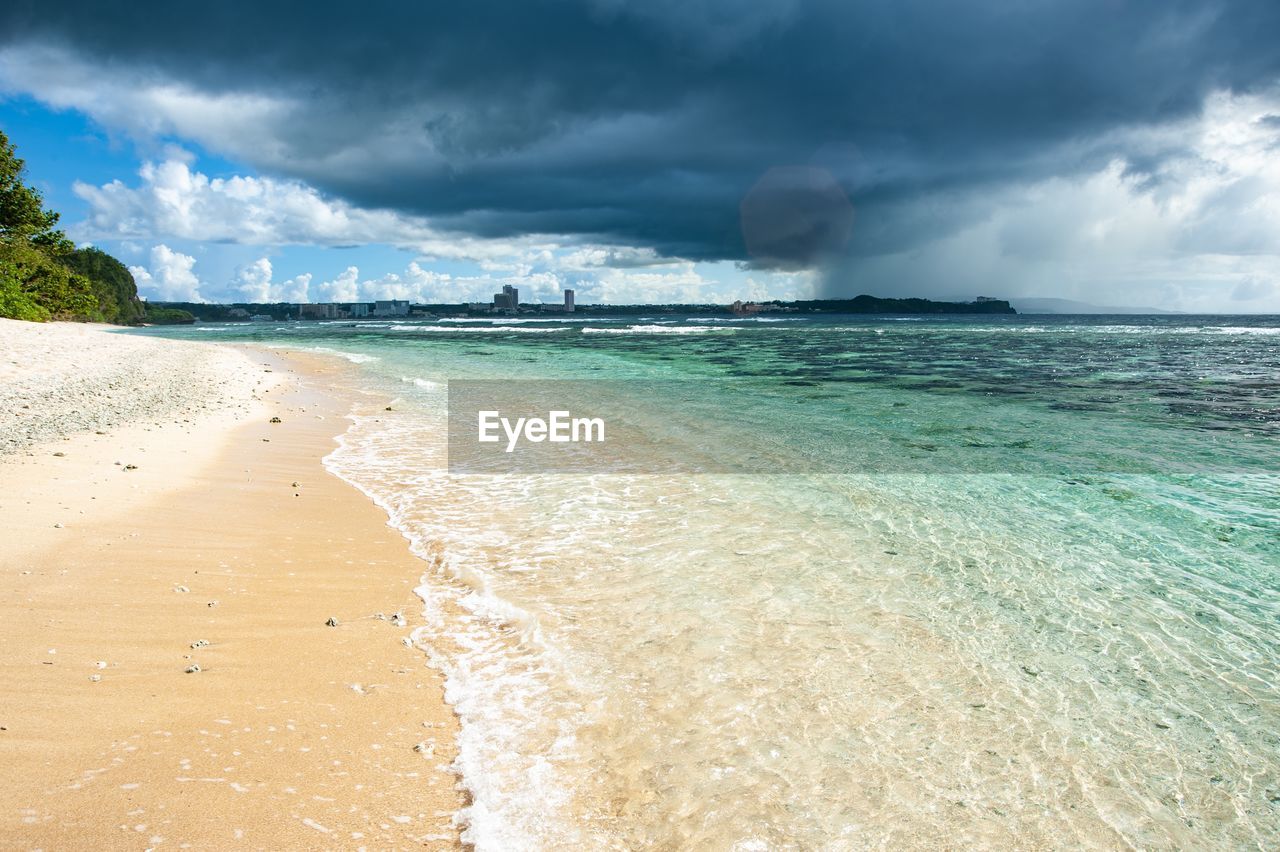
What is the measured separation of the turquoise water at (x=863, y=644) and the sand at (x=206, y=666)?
448mm

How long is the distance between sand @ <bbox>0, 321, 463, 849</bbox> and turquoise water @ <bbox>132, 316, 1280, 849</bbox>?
448mm

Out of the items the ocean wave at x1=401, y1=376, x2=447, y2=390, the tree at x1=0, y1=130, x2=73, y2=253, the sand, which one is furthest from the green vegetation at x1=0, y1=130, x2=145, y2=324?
the sand

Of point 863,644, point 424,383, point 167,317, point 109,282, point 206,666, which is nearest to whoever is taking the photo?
point 206,666

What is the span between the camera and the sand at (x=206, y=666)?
3447 millimetres

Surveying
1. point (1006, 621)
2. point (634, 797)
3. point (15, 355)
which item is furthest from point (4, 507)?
point (15, 355)

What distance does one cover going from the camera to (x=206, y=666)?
486cm

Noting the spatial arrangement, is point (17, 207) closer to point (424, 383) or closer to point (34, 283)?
point (34, 283)

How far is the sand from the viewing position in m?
3.45

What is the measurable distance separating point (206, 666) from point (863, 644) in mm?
5289

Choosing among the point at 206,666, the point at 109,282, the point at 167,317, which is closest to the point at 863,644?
the point at 206,666

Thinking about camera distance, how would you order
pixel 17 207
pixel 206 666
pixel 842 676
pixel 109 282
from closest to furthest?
pixel 206 666, pixel 842 676, pixel 17 207, pixel 109 282

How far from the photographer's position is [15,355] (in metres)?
24.9

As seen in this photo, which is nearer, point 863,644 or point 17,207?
point 863,644

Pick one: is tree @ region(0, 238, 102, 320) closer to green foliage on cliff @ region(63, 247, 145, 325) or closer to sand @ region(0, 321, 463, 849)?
sand @ region(0, 321, 463, 849)
